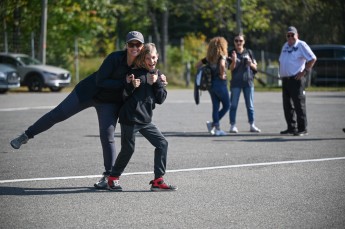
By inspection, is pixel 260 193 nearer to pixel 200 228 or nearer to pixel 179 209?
pixel 179 209

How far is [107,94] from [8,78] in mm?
20829

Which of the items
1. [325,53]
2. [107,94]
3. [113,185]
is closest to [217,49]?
[107,94]

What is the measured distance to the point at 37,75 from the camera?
30.4 meters

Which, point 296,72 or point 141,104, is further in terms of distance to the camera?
point 296,72

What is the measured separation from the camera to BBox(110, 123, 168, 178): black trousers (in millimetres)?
7988

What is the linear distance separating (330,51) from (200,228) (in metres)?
28.1

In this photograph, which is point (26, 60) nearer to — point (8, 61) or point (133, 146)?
point (8, 61)

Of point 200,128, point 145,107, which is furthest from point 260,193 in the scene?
point 200,128

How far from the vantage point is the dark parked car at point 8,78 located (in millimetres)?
28047

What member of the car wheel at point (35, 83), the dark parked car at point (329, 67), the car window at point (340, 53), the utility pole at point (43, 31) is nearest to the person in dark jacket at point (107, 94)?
the car wheel at point (35, 83)

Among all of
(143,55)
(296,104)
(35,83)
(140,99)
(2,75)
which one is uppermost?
(143,55)

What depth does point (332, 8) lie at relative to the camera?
50375mm

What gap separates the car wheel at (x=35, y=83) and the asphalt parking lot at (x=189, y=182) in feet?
49.8

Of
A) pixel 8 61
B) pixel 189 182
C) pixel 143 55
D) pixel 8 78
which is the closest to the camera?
pixel 143 55
